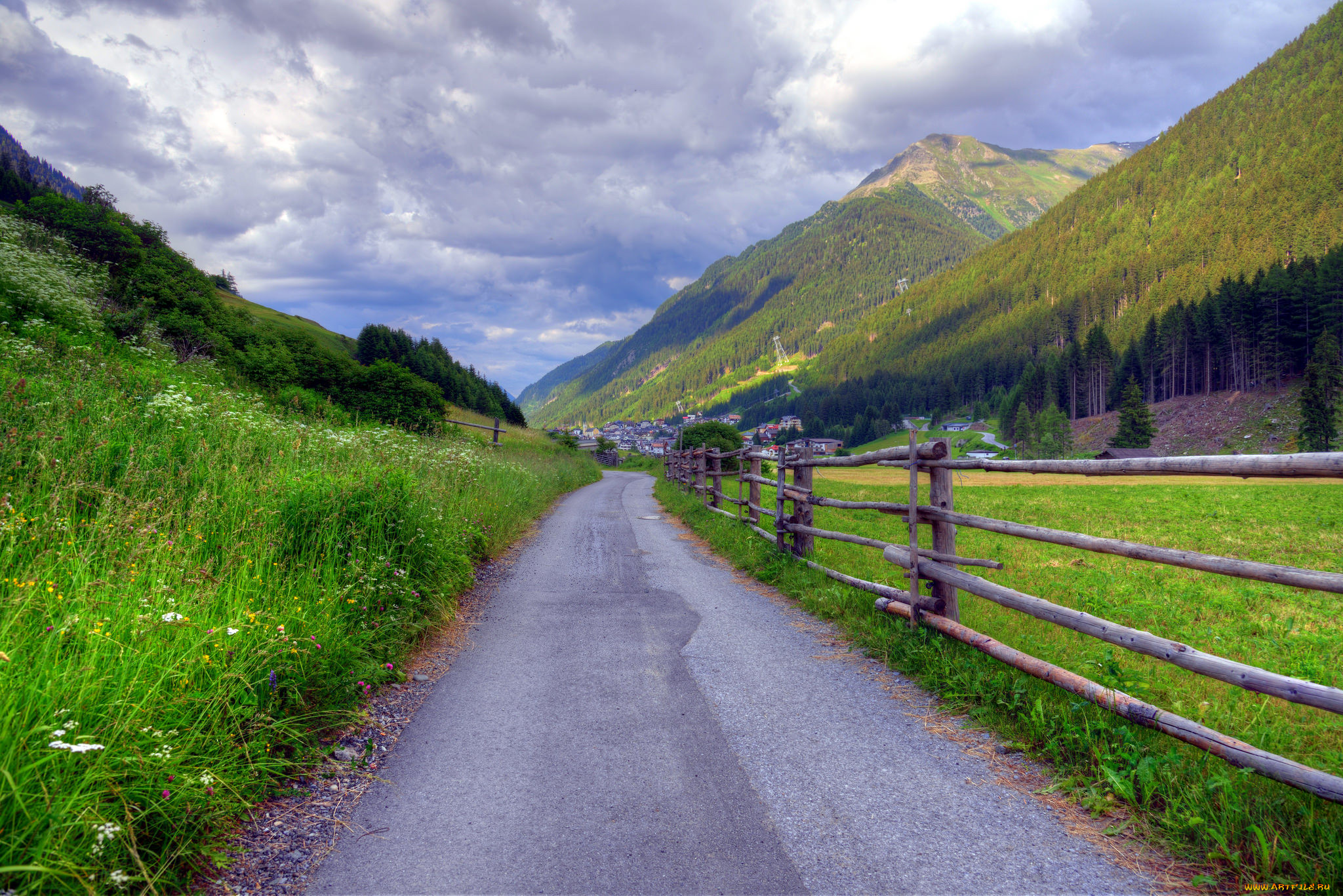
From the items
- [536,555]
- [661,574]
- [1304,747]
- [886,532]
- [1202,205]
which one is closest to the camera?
[1304,747]

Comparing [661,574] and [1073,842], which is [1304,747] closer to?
[1073,842]

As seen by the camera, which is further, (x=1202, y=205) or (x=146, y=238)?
(x=1202, y=205)

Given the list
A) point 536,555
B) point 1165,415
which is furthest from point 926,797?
point 1165,415

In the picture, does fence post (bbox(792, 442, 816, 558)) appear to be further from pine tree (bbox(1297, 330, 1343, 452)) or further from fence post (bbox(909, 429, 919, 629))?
pine tree (bbox(1297, 330, 1343, 452))

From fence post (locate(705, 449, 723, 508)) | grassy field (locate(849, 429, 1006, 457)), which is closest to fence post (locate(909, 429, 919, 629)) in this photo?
fence post (locate(705, 449, 723, 508))

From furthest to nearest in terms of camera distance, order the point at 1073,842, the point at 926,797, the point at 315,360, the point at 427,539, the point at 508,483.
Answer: the point at 315,360
the point at 508,483
the point at 427,539
the point at 926,797
the point at 1073,842

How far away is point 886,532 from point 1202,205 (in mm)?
244425

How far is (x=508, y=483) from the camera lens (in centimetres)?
1441

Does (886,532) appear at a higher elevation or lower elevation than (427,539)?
lower

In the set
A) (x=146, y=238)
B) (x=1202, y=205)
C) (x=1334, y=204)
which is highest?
(x=1202, y=205)

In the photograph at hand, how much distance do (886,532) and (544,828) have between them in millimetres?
11173

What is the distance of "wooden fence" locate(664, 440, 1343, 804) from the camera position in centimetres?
266

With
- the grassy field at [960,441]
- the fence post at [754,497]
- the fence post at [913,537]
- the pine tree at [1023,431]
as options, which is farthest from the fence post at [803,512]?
the pine tree at [1023,431]

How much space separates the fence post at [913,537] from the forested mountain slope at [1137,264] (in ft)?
385
